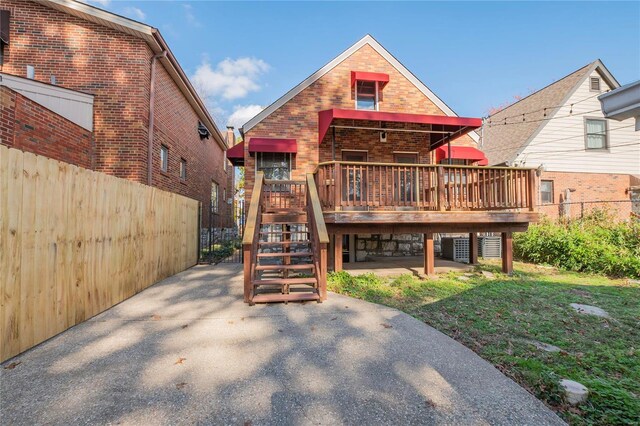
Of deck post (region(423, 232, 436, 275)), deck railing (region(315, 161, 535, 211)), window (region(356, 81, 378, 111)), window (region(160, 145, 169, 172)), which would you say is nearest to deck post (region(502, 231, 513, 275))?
deck railing (region(315, 161, 535, 211))

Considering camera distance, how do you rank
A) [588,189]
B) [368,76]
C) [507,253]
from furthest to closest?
[588,189], [368,76], [507,253]

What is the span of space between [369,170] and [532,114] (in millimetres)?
12157

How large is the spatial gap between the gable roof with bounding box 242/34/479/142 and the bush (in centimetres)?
403

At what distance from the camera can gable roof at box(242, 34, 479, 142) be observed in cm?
931

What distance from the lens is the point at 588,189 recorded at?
1293 centimetres

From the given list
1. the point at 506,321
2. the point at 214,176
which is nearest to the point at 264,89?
the point at 214,176

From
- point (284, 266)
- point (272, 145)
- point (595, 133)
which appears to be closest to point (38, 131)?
point (272, 145)

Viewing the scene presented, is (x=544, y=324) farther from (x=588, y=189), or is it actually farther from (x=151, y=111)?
(x=588, y=189)

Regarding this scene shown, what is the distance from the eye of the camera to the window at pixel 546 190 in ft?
42.0

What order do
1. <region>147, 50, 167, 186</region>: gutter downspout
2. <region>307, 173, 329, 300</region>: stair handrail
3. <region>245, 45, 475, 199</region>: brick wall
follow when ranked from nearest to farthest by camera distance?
<region>307, 173, 329, 300</region>: stair handrail
<region>147, 50, 167, 186</region>: gutter downspout
<region>245, 45, 475, 199</region>: brick wall

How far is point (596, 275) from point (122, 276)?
9.76m

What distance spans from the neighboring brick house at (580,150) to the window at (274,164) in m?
9.91

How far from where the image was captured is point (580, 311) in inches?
166

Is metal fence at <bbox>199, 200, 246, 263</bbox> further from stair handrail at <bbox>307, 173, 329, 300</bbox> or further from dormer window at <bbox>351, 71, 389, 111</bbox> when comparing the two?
dormer window at <bbox>351, 71, 389, 111</bbox>
